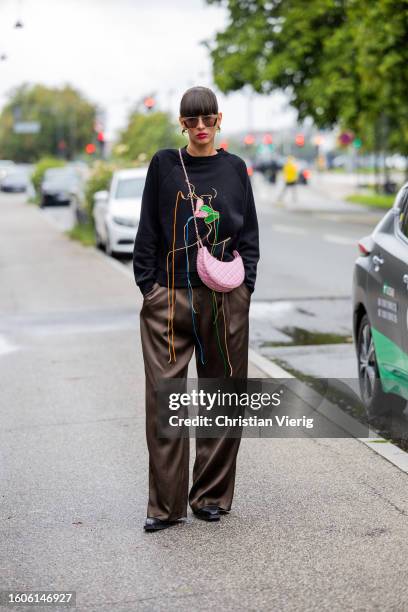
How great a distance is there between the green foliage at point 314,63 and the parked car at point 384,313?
23015 millimetres

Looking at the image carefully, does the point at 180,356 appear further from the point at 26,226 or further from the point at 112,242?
the point at 26,226

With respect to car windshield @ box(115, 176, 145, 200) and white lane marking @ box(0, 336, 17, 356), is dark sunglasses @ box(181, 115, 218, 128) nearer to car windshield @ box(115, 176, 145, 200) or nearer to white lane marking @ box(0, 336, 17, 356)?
white lane marking @ box(0, 336, 17, 356)

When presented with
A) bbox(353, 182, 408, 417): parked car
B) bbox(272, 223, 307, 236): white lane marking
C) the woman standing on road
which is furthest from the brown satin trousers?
bbox(272, 223, 307, 236): white lane marking

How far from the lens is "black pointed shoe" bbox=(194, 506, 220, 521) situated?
5.38 meters

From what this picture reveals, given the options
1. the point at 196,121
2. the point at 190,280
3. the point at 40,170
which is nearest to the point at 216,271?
the point at 190,280

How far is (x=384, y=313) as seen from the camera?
7254mm

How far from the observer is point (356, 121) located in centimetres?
3522

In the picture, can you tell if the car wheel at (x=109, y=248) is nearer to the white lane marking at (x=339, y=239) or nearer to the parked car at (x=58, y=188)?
the white lane marking at (x=339, y=239)

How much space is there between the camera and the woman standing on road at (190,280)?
517cm

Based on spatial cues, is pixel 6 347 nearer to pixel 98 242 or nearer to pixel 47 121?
pixel 98 242

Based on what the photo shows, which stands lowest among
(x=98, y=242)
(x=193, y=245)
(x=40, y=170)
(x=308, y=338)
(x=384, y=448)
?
(x=40, y=170)

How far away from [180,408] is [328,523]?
0.83 m

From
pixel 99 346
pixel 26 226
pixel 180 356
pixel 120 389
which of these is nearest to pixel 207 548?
pixel 180 356

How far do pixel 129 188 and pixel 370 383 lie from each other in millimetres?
15041
